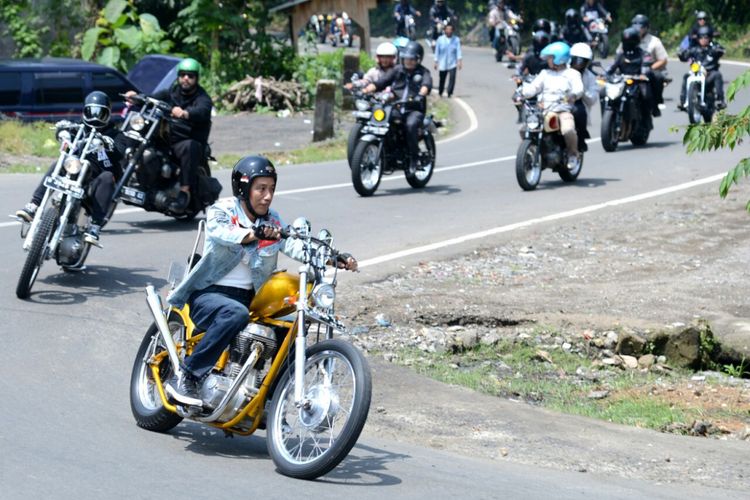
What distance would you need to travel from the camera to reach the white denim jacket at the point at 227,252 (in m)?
6.63

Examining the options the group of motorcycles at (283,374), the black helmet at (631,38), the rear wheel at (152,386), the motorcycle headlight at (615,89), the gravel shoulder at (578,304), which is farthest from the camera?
the black helmet at (631,38)

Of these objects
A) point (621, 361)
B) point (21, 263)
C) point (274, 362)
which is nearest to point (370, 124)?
point (21, 263)

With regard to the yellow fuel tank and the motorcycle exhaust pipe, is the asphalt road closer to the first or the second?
the motorcycle exhaust pipe

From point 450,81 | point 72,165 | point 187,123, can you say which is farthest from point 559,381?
point 450,81

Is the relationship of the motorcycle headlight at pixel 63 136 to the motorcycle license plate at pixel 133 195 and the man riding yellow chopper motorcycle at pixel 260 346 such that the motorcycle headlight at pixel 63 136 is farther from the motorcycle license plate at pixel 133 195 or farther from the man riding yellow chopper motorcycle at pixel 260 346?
the man riding yellow chopper motorcycle at pixel 260 346

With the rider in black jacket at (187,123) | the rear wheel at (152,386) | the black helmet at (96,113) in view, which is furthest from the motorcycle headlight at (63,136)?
the rear wheel at (152,386)

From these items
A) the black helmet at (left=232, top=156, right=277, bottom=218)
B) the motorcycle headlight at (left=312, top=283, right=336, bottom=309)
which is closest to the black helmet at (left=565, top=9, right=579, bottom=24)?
the black helmet at (left=232, top=156, right=277, bottom=218)

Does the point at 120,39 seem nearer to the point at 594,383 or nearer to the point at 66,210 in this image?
the point at 66,210

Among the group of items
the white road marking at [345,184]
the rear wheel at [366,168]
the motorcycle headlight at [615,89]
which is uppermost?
the motorcycle headlight at [615,89]

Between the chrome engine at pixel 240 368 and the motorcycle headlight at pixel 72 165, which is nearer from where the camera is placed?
the chrome engine at pixel 240 368

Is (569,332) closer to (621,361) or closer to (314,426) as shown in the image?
(621,361)

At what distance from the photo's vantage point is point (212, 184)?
1378cm

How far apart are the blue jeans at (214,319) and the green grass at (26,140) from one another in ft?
49.7

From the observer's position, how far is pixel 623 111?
22.2 meters
